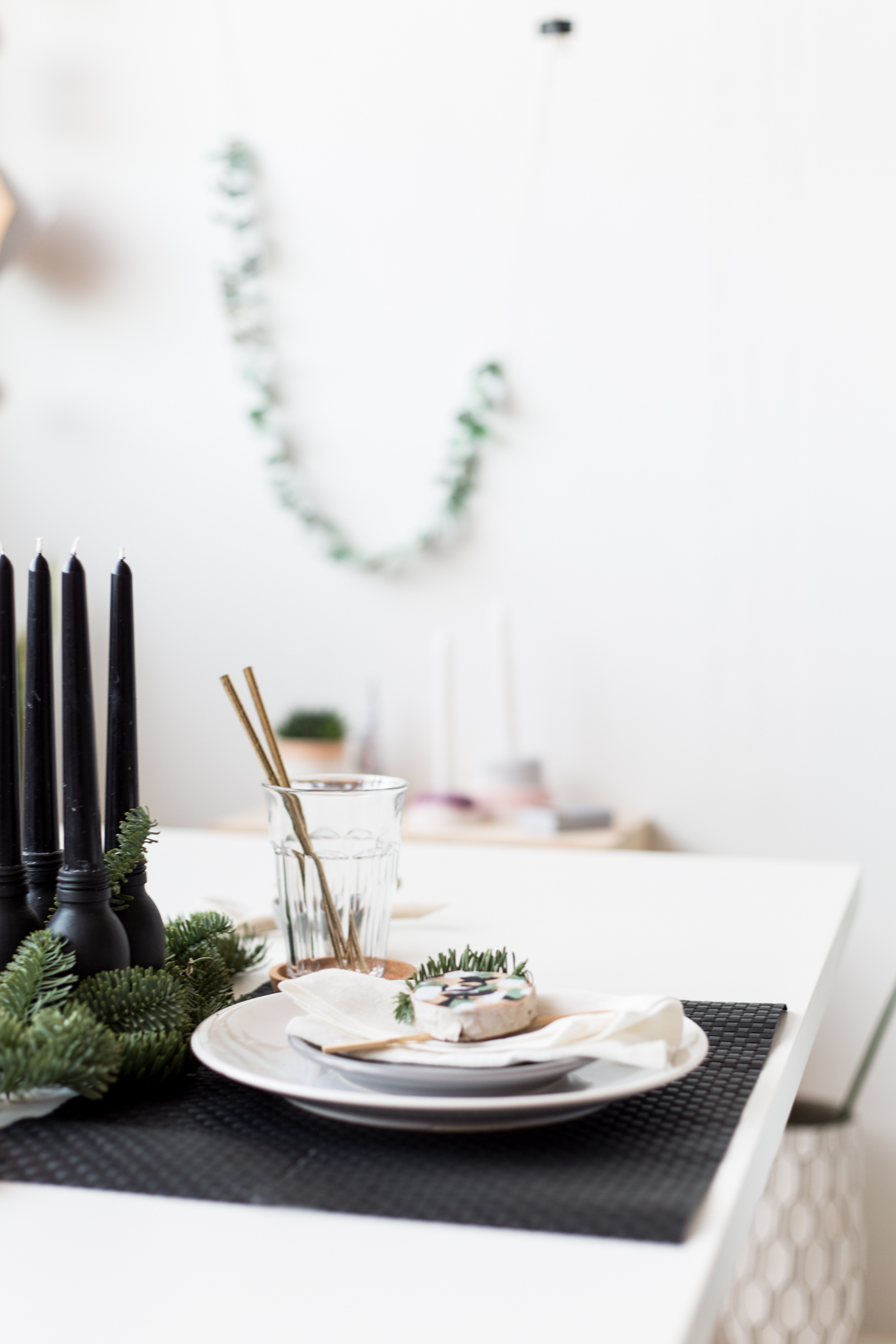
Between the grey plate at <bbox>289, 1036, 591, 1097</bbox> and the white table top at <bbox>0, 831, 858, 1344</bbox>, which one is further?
the grey plate at <bbox>289, 1036, 591, 1097</bbox>

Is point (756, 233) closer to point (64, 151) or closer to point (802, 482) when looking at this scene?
point (802, 482)

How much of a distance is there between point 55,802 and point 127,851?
0.13ft

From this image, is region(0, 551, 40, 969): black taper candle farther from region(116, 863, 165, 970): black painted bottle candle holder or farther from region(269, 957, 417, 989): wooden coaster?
region(269, 957, 417, 989): wooden coaster

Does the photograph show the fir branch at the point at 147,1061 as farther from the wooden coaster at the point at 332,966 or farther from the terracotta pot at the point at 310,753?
the terracotta pot at the point at 310,753

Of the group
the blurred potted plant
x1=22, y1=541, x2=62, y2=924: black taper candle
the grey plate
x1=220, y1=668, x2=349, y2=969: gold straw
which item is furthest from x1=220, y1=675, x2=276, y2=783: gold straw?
the blurred potted plant

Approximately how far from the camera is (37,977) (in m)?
0.55

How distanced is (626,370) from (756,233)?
12.2 inches

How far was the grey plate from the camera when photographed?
1.63ft

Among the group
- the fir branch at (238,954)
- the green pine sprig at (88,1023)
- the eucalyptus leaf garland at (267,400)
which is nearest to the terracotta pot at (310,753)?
the eucalyptus leaf garland at (267,400)

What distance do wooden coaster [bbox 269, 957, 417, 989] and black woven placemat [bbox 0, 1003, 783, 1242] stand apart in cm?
15

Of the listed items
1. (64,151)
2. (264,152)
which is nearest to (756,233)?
(264,152)

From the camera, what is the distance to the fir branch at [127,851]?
1.99 feet

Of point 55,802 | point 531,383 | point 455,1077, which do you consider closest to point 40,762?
point 55,802

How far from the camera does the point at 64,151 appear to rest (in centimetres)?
259
